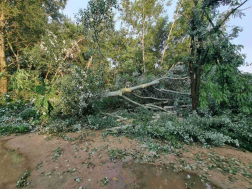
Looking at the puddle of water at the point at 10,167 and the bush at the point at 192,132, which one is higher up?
the bush at the point at 192,132

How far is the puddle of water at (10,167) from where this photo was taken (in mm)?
2200

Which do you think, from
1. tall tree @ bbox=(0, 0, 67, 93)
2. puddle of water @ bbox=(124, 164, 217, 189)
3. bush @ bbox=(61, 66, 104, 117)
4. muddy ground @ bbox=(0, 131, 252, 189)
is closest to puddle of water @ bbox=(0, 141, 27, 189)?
muddy ground @ bbox=(0, 131, 252, 189)

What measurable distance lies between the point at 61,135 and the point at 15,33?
863cm

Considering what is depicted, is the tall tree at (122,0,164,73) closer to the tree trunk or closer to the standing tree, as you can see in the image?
the standing tree

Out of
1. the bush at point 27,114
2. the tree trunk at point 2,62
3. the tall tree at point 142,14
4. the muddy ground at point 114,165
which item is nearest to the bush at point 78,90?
the muddy ground at point 114,165

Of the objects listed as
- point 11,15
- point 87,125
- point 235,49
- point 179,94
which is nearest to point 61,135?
point 87,125

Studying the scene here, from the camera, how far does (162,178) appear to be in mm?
2289

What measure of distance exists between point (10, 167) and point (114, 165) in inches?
84.0

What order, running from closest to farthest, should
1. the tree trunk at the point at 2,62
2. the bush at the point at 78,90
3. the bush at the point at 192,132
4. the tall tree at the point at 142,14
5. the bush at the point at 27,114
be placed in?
the bush at the point at 192,132 < the bush at the point at 78,90 < the bush at the point at 27,114 < the tree trunk at the point at 2,62 < the tall tree at the point at 142,14

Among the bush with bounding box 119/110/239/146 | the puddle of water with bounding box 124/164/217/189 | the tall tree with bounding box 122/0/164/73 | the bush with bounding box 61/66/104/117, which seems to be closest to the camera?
the puddle of water with bounding box 124/164/217/189

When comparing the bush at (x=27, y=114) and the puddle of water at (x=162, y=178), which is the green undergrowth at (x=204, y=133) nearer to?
the puddle of water at (x=162, y=178)

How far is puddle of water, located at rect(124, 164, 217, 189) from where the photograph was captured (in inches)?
83.4

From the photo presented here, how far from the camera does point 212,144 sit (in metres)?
3.68

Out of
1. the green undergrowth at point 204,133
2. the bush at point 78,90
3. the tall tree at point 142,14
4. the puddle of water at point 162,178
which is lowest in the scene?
the puddle of water at point 162,178
